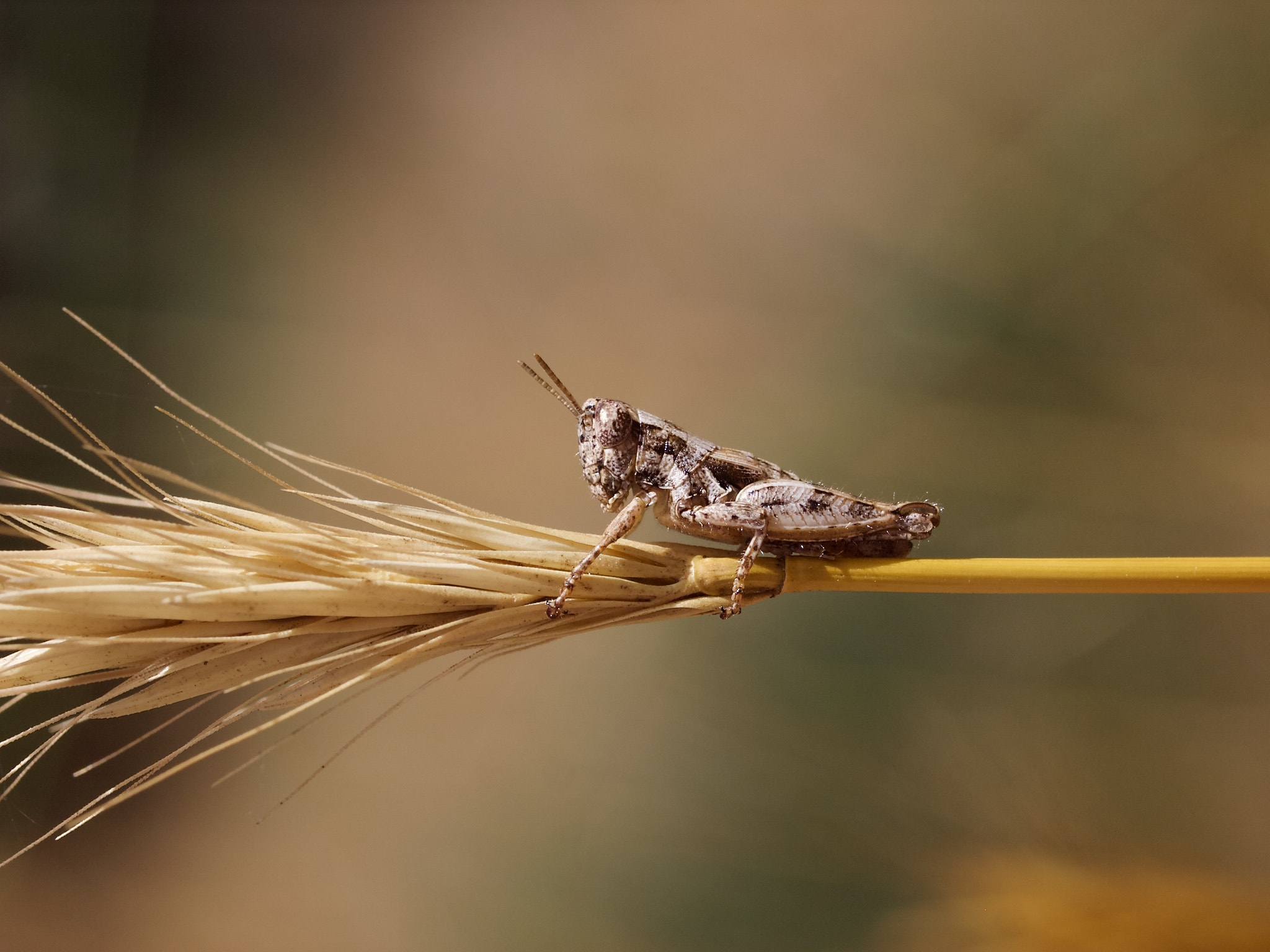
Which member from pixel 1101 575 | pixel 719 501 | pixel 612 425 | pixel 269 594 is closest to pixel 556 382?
pixel 612 425

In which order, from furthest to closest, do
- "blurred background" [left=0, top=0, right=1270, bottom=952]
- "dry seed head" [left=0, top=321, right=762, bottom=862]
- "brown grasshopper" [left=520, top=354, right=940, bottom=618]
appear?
"blurred background" [left=0, top=0, right=1270, bottom=952] < "brown grasshopper" [left=520, top=354, right=940, bottom=618] < "dry seed head" [left=0, top=321, right=762, bottom=862]

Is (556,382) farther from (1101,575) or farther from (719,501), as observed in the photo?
(1101,575)

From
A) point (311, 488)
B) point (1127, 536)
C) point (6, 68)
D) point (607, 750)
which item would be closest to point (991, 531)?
point (1127, 536)

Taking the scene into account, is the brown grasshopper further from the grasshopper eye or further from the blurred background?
the blurred background

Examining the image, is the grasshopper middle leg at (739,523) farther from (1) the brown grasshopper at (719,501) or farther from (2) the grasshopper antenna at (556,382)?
(2) the grasshopper antenna at (556,382)

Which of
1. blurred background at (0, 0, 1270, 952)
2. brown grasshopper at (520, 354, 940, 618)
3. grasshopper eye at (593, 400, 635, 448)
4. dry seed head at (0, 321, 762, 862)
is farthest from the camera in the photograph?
blurred background at (0, 0, 1270, 952)

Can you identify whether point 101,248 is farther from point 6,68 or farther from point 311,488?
point 311,488

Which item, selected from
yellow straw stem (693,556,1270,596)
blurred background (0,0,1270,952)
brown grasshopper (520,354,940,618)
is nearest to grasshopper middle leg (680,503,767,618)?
brown grasshopper (520,354,940,618)
